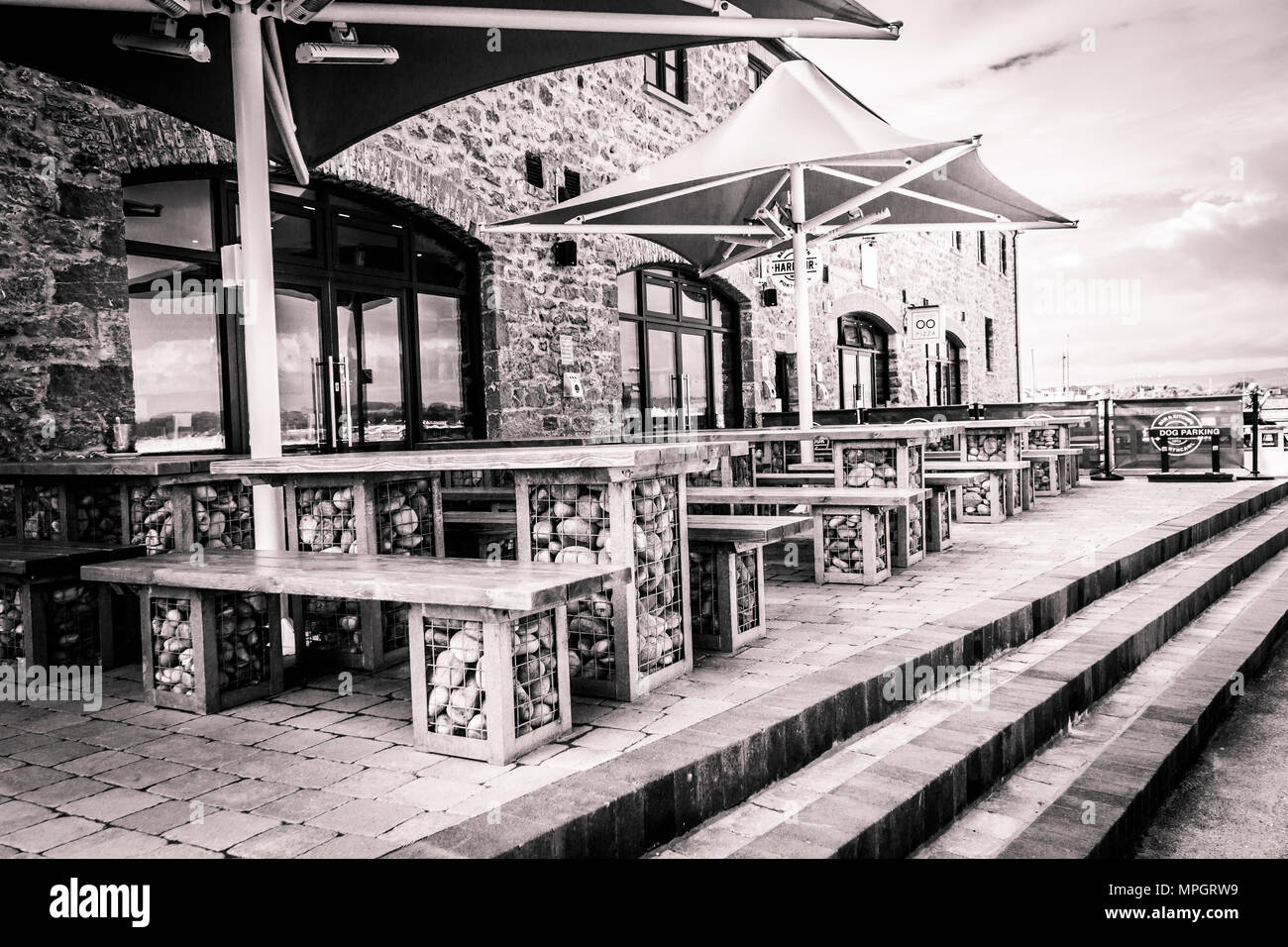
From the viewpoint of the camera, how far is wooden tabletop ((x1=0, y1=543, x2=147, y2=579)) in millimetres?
3246

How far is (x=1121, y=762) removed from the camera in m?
2.73

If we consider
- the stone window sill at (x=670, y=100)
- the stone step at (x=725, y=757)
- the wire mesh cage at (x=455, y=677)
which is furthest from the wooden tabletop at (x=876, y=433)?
the stone window sill at (x=670, y=100)

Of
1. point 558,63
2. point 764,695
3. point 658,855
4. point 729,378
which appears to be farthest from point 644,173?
point 729,378

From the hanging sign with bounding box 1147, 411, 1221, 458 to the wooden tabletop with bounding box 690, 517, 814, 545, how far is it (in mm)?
9013

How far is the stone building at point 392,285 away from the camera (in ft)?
15.9

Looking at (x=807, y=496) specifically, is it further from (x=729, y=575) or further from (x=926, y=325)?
(x=926, y=325)

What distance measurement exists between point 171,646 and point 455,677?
49.7 inches

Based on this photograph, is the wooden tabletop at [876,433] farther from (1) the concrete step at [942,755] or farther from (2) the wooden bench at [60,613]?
(2) the wooden bench at [60,613]

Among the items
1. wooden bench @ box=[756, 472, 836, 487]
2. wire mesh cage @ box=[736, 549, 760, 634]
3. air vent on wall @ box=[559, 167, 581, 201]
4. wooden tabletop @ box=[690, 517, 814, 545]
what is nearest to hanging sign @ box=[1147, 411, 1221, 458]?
wooden bench @ box=[756, 472, 836, 487]

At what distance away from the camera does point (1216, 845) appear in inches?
98.7

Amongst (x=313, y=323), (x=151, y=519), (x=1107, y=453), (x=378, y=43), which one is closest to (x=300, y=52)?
(x=378, y=43)

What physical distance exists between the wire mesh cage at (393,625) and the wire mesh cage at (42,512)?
1.67 m

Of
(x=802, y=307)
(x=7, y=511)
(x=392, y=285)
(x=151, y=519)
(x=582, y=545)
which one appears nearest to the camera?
(x=582, y=545)
